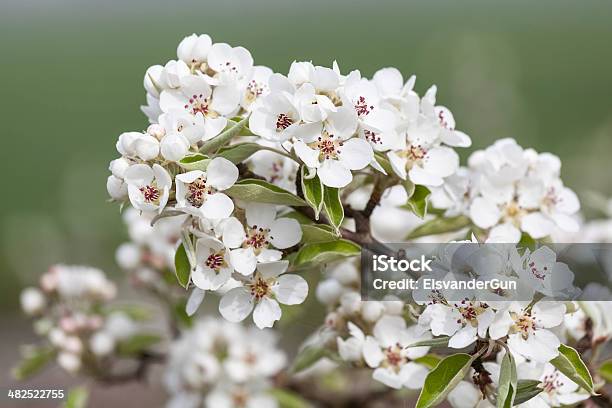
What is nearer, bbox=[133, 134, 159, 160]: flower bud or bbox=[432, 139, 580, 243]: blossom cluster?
bbox=[133, 134, 159, 160]: flower bud

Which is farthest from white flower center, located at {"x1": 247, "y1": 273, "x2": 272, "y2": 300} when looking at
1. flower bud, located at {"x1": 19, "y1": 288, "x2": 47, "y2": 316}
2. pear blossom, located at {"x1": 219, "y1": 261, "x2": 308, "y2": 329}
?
flower bud, located at {"x1": 19, "y1": 288, "x2": 47, "y2": 316}

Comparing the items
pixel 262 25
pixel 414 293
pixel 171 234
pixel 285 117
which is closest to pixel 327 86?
pixel 285 117

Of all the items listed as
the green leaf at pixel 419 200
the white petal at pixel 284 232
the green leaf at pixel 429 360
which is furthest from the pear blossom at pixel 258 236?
the green leaf at pixel 429 360

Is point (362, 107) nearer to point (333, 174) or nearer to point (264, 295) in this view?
point (333, 174)

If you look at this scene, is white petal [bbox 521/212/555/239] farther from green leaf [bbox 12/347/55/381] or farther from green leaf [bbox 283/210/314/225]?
green leaf [bbox 12/347/55/381]

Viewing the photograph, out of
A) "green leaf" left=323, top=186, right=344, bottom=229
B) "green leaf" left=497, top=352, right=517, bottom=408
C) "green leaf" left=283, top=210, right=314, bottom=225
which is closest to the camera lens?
"green leaf" left=497, top=352, right=517, bottom=408

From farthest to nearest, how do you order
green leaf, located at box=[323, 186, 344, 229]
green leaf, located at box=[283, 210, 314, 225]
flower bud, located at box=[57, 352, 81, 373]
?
flower bud, located at box=[57, 352, 81, 373] → green leaf, located at box=[283, 210, 314, 225] → green leaf, located at box=[323, 186, 344, 229]
